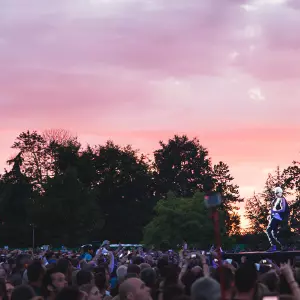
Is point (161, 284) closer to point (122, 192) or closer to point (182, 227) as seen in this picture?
point (182, 227)

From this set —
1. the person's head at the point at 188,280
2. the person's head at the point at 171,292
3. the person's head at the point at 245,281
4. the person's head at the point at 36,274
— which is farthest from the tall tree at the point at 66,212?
the person's head at the point at 245,281

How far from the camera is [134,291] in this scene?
11.2 m

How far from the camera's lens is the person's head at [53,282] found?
12.7 meters

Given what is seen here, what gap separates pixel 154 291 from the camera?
41.3 feet

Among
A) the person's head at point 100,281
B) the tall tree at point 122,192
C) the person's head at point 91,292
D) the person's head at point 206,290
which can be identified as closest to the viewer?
the person's head at point 206,290

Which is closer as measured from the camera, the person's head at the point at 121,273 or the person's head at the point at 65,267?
the person's head at the point at 65,267

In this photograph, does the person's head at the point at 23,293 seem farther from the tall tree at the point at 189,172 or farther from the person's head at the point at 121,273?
the tall tree at the point at 189,172

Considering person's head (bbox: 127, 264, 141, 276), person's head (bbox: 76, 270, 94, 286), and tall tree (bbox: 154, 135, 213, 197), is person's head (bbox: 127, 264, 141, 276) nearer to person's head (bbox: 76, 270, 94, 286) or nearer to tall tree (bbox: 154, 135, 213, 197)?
person's head (bbox: 76, 270, 94, 286)

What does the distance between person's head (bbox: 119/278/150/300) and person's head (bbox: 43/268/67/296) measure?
5.49 feet

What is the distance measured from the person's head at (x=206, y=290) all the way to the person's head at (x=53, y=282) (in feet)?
13.1

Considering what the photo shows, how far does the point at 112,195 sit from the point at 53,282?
118731 mm

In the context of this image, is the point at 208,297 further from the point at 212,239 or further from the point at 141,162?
the point at 141,162

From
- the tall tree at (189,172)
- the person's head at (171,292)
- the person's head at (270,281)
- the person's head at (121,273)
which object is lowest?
the person's head at (171,292)

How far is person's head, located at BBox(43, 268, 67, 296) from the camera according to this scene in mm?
12703
